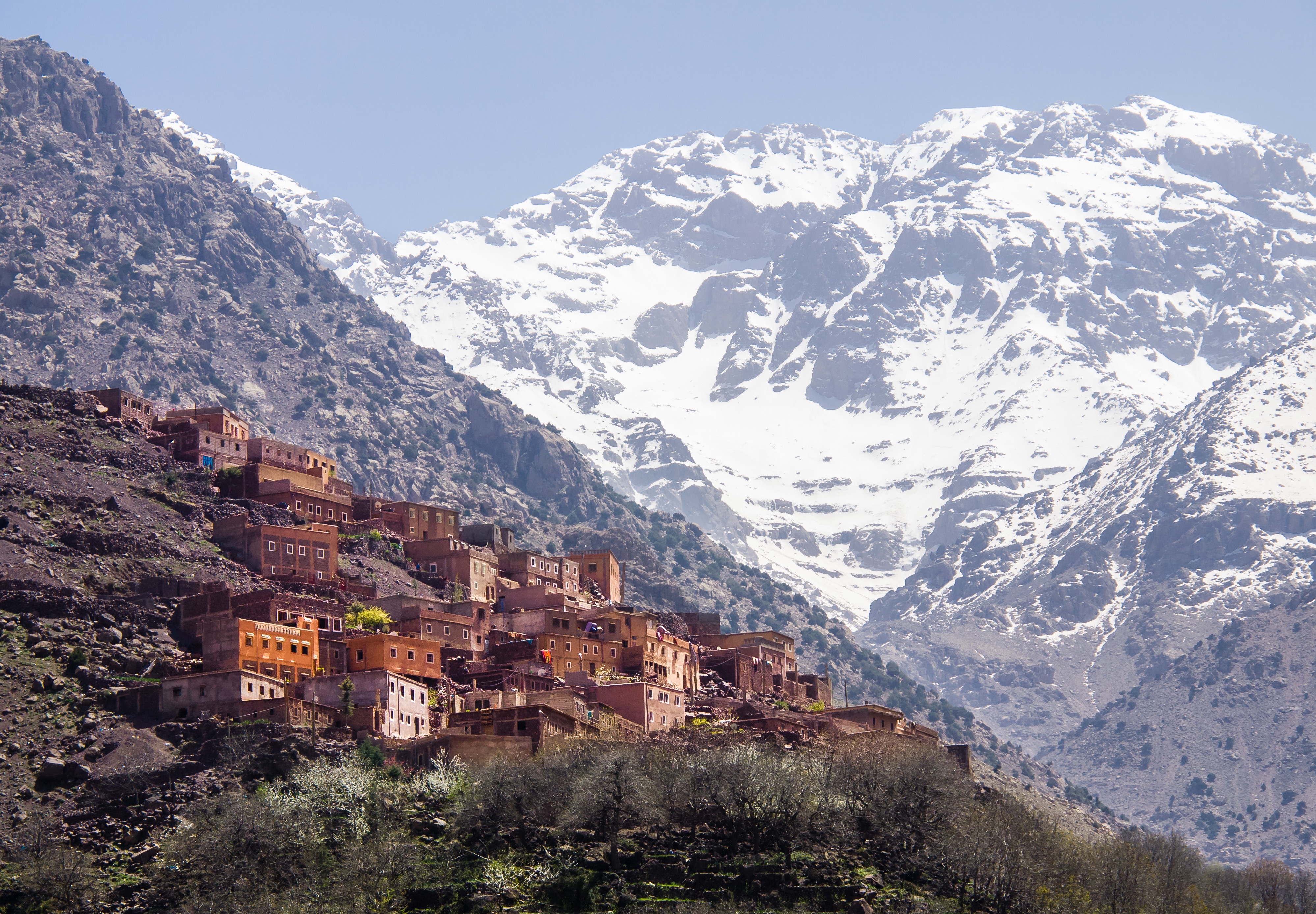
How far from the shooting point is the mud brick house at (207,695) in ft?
315

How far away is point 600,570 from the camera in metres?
161

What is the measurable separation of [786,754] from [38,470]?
51.9 meters

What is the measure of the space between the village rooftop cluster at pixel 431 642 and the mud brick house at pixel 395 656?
110 millimetres

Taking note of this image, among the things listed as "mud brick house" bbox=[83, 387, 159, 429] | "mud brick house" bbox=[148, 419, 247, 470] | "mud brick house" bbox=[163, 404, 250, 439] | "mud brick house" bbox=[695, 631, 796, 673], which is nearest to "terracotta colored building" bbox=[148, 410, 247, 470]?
"mud brick house" bbox=[148, 419, 247, 470]

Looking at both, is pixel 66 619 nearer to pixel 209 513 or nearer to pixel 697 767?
pixel 209 513

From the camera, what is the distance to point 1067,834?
116 meters

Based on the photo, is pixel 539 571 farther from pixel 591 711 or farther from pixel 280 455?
pixel 591 711

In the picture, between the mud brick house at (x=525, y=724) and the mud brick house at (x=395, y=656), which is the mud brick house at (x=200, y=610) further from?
the mud brick house at (x=525, y=724)

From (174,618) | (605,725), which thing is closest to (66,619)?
(174,618)

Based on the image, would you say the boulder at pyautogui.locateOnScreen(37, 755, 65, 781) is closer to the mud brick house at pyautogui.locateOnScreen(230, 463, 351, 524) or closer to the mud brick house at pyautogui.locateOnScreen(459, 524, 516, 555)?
the mud brick house at pyautogui.locateOnScreen(230, 463, 351, 524)

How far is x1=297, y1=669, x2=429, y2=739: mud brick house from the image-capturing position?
9925 cm

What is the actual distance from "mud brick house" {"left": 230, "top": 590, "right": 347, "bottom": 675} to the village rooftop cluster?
4.1 inches

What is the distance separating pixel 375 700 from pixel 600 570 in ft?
203

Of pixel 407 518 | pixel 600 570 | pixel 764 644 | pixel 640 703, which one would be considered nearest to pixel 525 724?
pixel 640 703
